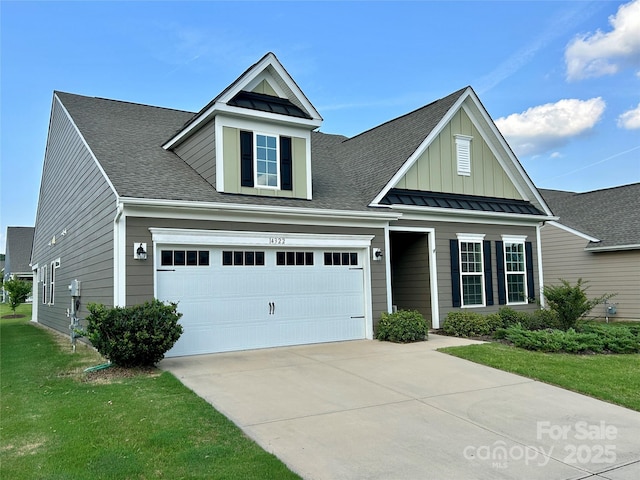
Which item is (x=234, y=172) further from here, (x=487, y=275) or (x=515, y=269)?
(x=515, y=269)

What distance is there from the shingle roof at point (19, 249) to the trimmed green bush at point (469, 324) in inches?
1381

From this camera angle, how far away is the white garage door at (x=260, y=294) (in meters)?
9.91

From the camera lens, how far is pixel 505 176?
1590 cm

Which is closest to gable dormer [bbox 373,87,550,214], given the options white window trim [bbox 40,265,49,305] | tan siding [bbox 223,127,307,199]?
tan siding [bbox 223,127,307,199]

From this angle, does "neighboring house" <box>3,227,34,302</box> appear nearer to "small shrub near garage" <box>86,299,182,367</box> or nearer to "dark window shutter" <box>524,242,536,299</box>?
"small shrub near garage" <box>86,299,182,367</box>

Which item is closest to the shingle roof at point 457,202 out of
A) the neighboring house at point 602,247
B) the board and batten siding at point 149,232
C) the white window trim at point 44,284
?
the board and batten siding at point 149,232

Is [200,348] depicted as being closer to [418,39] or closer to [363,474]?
[363,474]

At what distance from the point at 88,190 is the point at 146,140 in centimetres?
212

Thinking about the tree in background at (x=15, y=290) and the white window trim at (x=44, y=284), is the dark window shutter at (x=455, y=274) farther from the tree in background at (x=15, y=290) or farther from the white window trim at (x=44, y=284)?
the tree in background at (x=15, y=290)

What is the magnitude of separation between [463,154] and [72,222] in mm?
11525

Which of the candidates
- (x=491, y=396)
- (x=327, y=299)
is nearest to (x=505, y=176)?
(x=327, y=299)

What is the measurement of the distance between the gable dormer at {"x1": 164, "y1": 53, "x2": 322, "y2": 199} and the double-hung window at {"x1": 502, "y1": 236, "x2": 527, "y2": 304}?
7.19 meters

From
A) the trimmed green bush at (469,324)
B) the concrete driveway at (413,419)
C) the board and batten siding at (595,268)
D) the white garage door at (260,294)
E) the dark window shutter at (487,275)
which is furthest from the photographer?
the board and batten siding at (595,268)

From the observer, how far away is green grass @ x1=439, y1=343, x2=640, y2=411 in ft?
24.2
